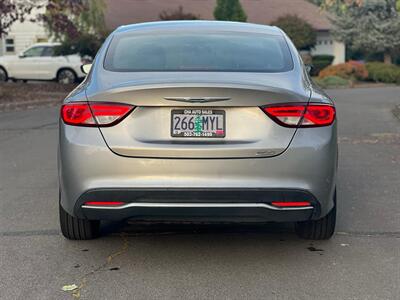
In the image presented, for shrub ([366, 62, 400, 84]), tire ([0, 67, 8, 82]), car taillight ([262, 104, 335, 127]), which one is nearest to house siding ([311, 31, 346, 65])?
shrub ([366, 62, 400, 84])

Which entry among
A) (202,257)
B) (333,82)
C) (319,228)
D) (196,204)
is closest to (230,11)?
(333,82)

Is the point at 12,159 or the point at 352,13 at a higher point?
the point at 12,159

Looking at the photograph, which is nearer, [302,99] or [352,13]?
[302,99]

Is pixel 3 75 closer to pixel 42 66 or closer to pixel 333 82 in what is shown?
pixel 42 66

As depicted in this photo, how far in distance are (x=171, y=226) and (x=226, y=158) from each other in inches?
62.3

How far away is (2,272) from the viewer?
4.33 m

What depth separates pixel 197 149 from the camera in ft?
13.2

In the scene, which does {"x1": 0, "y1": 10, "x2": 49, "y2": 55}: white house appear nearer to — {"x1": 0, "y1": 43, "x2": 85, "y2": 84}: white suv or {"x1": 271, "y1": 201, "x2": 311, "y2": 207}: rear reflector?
{"x1": 0, "y1": 43, "x2": 85, "y2": 84}: white suv

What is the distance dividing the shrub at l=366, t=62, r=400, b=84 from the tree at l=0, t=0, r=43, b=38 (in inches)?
677

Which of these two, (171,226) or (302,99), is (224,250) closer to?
(171,226)

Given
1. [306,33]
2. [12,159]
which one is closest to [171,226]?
[12,159]

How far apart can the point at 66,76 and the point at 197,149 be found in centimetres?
2099

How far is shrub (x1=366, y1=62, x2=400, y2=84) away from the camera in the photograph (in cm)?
2961

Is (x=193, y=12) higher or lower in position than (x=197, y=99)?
lower
